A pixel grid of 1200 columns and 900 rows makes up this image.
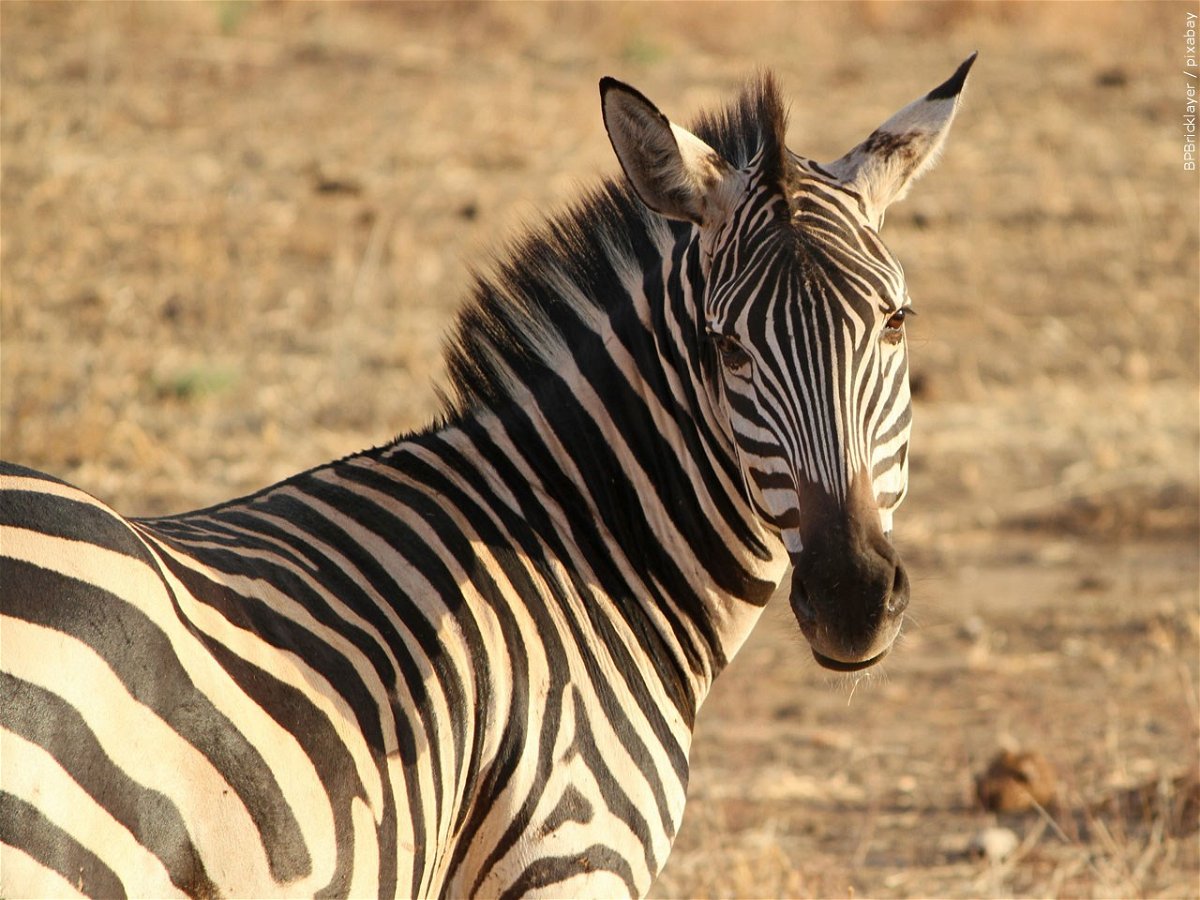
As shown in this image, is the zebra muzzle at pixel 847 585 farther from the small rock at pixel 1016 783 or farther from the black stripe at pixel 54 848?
the small rock at pixel 1016 783

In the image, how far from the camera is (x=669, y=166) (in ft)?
11.0

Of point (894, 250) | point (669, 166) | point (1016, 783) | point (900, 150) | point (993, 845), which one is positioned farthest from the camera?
point (894, 250)

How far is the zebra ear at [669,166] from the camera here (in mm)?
3307

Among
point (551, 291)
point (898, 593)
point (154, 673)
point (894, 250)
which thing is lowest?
point (154, 673)

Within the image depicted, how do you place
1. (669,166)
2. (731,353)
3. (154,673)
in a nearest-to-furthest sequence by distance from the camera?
(154,673), (731,353), (669,166)

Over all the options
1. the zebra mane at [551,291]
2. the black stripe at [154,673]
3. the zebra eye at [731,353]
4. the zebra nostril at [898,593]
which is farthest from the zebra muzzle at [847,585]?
the black stripe at [154,673]

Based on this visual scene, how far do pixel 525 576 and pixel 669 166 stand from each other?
3.22 feet

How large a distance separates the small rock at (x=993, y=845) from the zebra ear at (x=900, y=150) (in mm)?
2718

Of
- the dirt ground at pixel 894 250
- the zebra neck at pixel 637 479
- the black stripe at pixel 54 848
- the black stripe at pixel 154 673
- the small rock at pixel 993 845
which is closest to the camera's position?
the black stripe at pixel 54 848

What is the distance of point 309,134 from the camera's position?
1289cm

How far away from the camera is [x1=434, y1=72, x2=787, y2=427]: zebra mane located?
364cm

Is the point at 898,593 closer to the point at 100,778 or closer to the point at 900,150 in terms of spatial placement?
the point at 900,150

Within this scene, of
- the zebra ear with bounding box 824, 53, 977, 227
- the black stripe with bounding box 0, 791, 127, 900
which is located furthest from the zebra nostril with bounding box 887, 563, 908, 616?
the black stripe with bounding box 0, 791, 127, 900

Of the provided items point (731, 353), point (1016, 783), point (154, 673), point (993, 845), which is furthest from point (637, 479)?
point (1016, 783)
